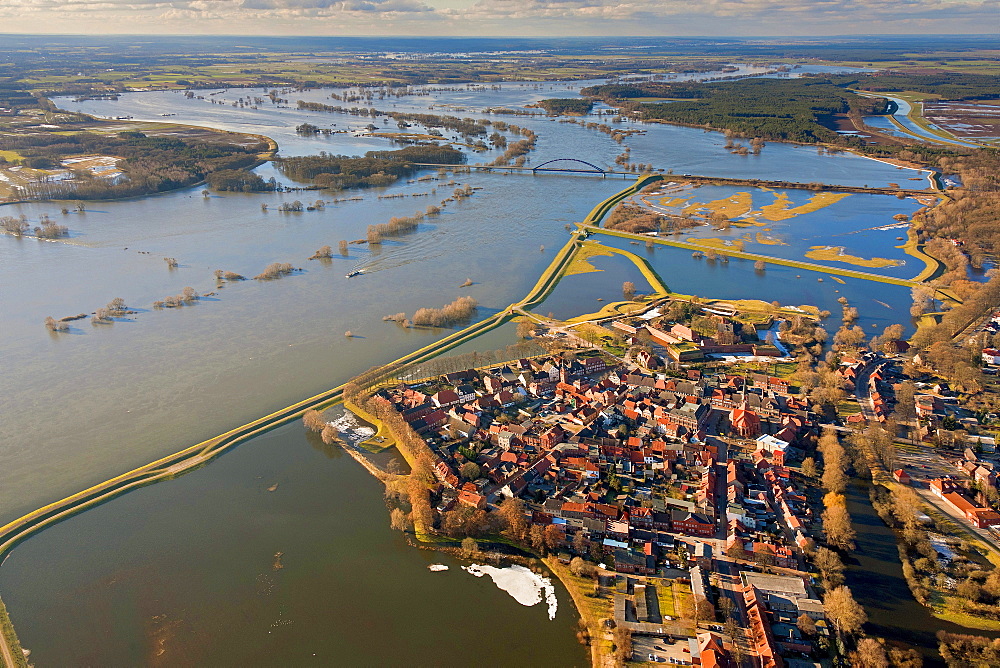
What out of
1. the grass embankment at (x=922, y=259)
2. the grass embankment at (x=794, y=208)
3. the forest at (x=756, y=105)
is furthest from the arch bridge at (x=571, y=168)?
the forest at (x=756, y=105)

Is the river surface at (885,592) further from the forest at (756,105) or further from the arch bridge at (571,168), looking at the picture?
the forest at (756,105)

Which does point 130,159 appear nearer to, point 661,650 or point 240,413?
point 240,413

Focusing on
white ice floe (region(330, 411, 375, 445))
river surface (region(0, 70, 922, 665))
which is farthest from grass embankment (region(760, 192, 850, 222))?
white ice floe (region(330, 411, 375, 445))

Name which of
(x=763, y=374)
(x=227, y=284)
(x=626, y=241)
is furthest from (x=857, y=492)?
(x=227, y=284)

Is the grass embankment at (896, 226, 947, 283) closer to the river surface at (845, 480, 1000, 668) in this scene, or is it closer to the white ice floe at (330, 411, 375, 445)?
the river surface at (845, 480, 1000, 668)

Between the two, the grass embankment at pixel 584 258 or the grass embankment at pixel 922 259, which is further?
the grass embankment at pixel 584 258

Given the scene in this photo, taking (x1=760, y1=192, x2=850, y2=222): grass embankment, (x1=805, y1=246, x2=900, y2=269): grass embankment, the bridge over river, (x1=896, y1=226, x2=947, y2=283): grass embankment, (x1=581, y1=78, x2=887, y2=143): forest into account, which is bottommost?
(x1=805, y1=246, x2=900, y2=269): grass embankment

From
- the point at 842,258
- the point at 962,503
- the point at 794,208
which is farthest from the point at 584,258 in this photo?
the point at 962,503
